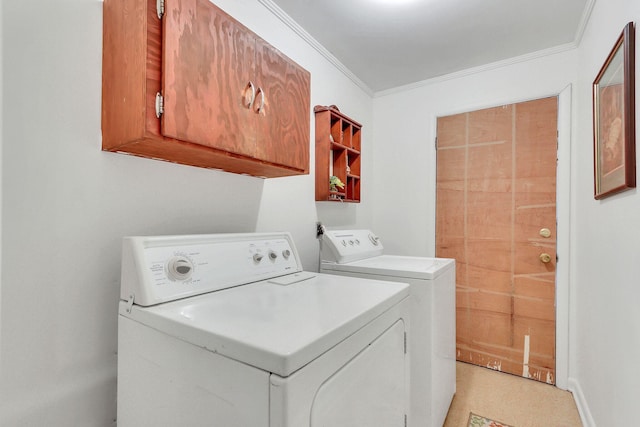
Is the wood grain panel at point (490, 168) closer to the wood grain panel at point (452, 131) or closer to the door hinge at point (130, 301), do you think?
the wood grain panel at point (452, 131)

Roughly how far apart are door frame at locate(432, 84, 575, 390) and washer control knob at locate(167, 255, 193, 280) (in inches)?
97.0

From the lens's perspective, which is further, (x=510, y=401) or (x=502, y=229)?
(x=502, y=229)

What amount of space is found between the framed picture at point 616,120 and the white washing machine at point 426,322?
2.81 feet

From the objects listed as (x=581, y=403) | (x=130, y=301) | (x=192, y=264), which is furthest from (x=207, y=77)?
(x=581, y=403)

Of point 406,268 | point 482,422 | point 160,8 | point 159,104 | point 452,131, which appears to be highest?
point 452,131

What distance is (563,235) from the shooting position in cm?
216

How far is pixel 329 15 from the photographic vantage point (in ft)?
6.08

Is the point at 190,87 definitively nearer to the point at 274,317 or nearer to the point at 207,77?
the point at 207,77

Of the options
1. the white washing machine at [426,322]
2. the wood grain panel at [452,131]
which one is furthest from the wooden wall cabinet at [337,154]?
the wood grain panel at [452,131]

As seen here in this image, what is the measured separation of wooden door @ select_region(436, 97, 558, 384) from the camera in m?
2.23

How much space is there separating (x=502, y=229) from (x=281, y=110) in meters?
2.02

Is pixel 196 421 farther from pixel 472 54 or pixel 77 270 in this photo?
pixel 472 54

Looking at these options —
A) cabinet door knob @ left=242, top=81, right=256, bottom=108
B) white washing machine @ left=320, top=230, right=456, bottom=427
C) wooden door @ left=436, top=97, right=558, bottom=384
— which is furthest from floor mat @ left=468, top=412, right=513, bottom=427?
cabinet door knob @ left=242, top=81, right=256, bottom=108

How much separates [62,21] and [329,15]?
139cm
